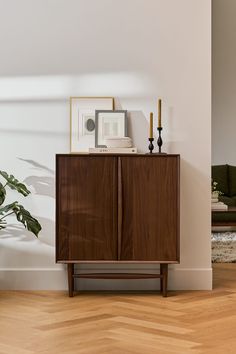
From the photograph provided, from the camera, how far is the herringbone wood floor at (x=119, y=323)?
346 cm

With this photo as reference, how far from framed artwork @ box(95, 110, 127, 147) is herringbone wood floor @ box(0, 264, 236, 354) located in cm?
111

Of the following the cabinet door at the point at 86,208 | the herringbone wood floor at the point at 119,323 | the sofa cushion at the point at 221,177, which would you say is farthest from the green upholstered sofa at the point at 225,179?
the cabinet door at the point at 86,208

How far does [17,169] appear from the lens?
201 inches

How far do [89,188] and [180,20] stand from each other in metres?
1.38

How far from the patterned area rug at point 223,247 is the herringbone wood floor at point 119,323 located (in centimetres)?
150

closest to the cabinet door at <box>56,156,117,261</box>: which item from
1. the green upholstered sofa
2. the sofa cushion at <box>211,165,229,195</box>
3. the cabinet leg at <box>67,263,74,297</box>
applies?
the cabinet leg at <box>67,263,74,297</box>

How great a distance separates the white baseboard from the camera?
5074 mm

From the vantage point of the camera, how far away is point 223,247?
7.42 metres

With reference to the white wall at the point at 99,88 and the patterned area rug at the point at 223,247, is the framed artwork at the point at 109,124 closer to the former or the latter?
the white wall at the point at 99,88

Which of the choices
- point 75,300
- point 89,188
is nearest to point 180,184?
point 89,188

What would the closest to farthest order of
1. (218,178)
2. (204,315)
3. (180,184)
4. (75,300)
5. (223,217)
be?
(204,315) < (75,300) < (180,184) < (223,217) < (218,178)

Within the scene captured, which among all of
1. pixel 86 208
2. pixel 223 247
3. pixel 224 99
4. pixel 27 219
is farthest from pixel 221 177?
pixel 27 219

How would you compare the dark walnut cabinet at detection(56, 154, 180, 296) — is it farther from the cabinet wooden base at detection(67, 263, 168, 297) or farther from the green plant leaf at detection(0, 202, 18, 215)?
the green plant leaf at detection(0, 202, 18, 215)

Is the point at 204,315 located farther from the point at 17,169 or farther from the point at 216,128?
the point at 216,128
